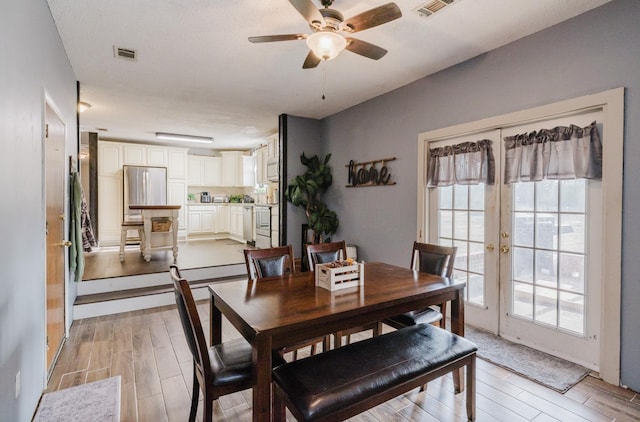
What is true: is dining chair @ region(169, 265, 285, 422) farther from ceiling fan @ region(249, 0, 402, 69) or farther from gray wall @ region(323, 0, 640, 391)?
gray wall @ region(323, 0, 640, 391)

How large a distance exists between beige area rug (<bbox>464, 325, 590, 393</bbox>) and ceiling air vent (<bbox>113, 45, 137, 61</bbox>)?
423 centimetres

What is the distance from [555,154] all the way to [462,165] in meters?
0.85

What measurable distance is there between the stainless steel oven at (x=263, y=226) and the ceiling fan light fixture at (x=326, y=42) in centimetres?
424

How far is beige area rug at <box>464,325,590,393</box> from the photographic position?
232 centimetres

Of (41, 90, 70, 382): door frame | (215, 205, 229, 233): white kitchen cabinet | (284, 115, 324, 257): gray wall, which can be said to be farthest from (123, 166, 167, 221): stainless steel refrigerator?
(41, 90, 70, 382): door frame

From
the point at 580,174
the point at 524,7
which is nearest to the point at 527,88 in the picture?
the point at 524,7

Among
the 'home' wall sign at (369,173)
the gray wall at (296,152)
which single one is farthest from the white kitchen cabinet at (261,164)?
the 'home' wall sign at (369,173)

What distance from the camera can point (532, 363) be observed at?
2.57 metres

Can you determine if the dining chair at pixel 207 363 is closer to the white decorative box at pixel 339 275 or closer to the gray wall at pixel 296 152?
the white decorative box at pixel 339 275

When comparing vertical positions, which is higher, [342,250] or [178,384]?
[342,250]

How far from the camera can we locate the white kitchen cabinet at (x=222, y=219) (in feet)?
29.1

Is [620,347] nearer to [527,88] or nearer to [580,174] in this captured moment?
[580,174]

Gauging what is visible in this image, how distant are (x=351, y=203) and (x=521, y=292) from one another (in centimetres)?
255

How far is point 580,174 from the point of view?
2.46 meters
